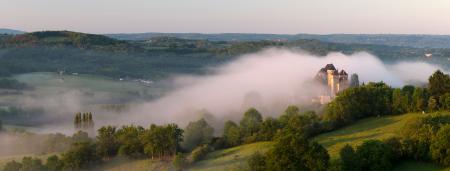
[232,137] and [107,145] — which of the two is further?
[232,137]

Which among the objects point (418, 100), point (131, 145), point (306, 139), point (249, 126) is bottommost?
point (131, 145)

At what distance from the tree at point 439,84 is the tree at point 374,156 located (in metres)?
29.9

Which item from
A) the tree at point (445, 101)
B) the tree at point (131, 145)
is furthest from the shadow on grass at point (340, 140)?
the tree at point (131, 145)

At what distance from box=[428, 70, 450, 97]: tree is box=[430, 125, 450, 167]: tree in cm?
2772

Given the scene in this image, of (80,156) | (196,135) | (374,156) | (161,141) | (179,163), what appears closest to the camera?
(374,156)

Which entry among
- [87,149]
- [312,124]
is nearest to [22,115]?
[87,149]

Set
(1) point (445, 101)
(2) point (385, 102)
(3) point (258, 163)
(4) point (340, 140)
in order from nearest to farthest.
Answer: (3) point (258, 163) < (4) point (340, 140) < (1) point (445, 101) < (2) point (385, 102)

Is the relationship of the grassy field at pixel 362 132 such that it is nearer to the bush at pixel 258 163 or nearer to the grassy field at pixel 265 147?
the grassy field at pixel 265 147

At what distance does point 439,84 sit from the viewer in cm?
7938

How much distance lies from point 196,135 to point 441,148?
33867 millimetres

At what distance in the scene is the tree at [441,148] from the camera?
4947 centimetres

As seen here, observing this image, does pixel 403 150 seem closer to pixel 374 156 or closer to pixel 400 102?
pixel 374 156

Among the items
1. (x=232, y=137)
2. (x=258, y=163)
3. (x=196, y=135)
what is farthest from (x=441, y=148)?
(x=196, y=135)

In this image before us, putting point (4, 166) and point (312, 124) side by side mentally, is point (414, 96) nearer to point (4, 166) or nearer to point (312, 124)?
point (312, 124)
